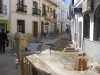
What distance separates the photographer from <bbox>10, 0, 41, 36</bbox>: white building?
26.5 m

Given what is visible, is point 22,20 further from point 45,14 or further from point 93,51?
point 93,51

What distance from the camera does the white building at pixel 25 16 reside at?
86.9 ft

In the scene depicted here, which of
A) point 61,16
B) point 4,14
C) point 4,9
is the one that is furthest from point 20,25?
point 61,16

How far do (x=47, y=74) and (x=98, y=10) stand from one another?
8.48 m

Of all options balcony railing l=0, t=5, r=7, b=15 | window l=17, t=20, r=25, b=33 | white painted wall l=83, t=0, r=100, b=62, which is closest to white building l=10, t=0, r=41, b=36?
window l=17, t=20, r=25, b=33

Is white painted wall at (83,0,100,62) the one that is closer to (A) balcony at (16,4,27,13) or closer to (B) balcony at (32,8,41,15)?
(A) balcony at (16,4,27,13)

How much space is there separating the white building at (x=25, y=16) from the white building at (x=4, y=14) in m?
1.03

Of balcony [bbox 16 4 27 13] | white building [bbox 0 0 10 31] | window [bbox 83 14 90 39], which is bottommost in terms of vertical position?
window [bbox 83 14 90 39]

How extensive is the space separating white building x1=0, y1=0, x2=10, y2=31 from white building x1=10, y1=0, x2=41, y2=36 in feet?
3.37

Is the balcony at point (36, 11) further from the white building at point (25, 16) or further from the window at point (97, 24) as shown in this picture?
the window at point (97, 24)

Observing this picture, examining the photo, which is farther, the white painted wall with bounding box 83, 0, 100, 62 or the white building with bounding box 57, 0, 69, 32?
the white building with bounding box 57, 0, 69, 32

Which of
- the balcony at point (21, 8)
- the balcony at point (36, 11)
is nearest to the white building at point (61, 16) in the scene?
the balcony at point (36, 11)

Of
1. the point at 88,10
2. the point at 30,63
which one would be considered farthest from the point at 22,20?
the point at 30,63

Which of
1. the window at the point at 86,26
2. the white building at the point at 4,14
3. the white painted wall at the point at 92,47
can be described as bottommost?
the white painted wall at the point at 92,47
